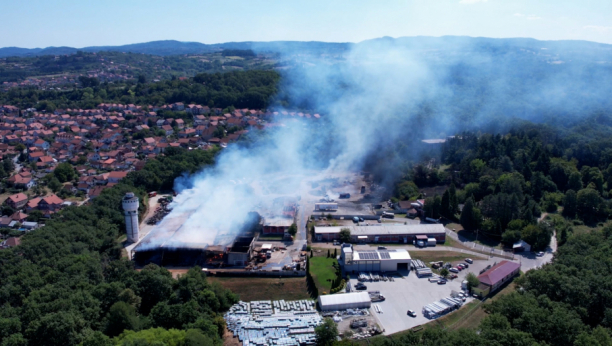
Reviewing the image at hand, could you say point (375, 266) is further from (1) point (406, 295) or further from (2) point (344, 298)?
(2) point (344, 298)

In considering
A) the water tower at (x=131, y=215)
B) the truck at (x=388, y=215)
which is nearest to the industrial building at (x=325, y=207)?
the truck at (x=388, y=215)

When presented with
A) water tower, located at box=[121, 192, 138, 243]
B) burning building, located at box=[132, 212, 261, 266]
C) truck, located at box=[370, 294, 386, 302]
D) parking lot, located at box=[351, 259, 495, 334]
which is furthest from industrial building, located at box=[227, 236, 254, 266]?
truck, located at box=[370, 294, 386, 302]

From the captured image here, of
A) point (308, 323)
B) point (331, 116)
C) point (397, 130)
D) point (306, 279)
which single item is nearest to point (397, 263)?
point (306, 279)

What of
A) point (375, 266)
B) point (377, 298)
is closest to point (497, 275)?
point (375, 266)

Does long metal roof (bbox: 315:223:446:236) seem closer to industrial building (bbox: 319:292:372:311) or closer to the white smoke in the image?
the white smoke

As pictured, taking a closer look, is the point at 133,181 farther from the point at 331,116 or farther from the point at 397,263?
the point at 331,116

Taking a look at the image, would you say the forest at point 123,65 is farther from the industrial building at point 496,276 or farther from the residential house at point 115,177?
the industrial building at point 496,276
